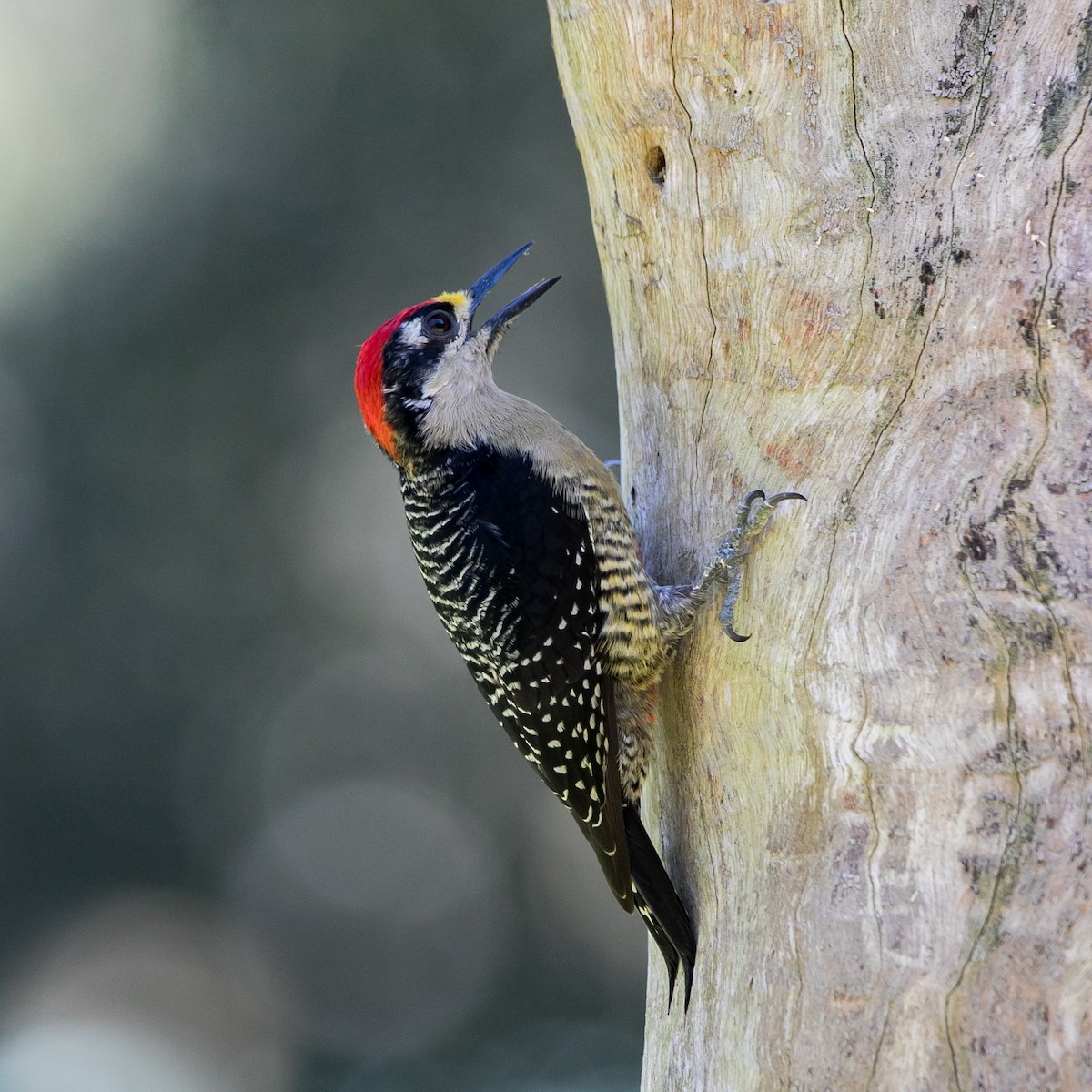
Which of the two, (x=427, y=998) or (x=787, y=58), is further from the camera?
(x=427, y=998)

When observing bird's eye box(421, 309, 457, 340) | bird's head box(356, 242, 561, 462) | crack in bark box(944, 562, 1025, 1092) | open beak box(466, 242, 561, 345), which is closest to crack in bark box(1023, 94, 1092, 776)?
crack in bark box(944, 562, 1025, 1092)

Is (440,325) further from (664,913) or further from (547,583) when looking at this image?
(664,913)

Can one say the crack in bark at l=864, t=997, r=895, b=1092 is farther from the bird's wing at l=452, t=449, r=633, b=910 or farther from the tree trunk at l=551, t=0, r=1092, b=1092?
the bird's wing at l=452, t=449, r=633, b=910

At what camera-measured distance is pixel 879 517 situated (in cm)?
228

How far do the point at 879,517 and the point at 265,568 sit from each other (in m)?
5.50

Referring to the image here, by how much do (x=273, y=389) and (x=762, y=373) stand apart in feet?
16.7

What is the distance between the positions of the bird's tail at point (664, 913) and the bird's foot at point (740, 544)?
57 cm

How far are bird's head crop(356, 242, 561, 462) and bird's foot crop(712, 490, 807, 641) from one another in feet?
3.14

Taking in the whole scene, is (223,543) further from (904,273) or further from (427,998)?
(904,273)

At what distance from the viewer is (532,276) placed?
716 cm

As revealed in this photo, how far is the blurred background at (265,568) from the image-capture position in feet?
22.7

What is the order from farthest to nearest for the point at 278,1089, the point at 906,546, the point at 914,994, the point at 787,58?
the point at 278,1089 → the point at 787,58 → the point at 906,546 → the point at 914,994

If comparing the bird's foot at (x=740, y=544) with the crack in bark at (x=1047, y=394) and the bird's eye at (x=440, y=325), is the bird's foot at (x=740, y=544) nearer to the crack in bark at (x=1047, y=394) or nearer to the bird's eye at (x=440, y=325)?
the crack in bark at (x=1047, y=394)

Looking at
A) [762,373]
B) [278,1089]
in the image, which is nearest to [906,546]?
[762,373]
